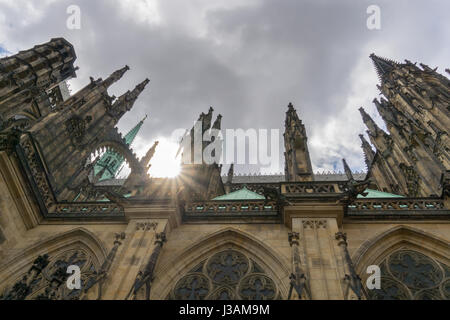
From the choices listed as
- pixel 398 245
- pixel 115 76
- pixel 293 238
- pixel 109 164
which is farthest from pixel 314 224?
pixel 109 164

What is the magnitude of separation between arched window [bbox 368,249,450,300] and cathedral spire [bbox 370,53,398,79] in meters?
28.7

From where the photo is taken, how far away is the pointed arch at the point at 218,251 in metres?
6.95

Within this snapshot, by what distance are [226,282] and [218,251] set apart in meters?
1.05

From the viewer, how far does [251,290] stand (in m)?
6.82

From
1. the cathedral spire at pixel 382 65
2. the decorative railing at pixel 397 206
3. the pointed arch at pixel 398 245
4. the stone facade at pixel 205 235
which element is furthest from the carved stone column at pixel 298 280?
the cathedral spire at pixel 382 65

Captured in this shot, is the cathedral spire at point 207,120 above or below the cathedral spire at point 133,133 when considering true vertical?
below

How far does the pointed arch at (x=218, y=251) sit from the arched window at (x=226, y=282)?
13cm

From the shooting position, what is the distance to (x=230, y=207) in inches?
363

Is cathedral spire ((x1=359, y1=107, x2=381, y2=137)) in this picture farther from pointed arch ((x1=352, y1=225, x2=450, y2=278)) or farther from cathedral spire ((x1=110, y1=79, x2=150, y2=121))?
cathedral spire ((x1=110, y1=79, x2=150, y2=121))

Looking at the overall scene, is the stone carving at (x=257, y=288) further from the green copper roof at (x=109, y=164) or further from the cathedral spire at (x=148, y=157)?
the green copper roof at (x=109, y=164)

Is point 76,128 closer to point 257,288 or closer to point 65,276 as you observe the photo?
point 65,276

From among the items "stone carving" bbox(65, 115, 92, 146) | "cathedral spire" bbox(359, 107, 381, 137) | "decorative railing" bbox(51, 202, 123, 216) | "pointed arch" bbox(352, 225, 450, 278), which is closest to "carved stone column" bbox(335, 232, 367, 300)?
"pointed arch" bbox(352, 225, 450, 278)

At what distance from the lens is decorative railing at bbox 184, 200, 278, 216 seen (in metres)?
8.77
